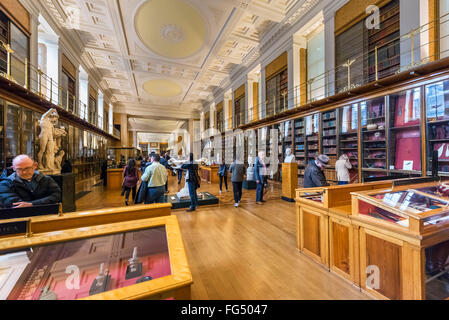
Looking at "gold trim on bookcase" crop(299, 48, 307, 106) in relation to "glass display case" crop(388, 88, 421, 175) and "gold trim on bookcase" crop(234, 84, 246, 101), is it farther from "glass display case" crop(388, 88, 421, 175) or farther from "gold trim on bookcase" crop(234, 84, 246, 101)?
"gold trim on bookcase" crop(234, 84, 246, 101)

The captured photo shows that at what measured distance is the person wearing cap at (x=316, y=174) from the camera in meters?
3.20

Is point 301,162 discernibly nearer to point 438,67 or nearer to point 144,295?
point 438,67

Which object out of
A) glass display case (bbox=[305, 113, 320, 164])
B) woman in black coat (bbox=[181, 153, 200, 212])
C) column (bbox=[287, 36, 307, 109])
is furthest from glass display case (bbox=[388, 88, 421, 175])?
woman in black coat (bbox=[181, 153, 200, 212])

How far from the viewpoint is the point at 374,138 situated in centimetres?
494

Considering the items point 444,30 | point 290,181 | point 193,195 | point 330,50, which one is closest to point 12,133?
point 193,195

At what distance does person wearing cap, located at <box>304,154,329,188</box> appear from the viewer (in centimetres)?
320

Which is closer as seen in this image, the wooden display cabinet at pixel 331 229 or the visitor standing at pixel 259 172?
the wooden display cabinet at pixel 331 229

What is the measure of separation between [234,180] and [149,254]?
3877mm

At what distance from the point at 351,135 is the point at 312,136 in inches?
51.1

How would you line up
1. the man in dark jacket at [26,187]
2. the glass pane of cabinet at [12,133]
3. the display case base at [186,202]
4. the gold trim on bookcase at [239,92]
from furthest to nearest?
the gold trim on bookcase at [239,92], the display case base at [186,202], the glass pane of cabinet at [12,133], the man in dark jacket at [26,187]

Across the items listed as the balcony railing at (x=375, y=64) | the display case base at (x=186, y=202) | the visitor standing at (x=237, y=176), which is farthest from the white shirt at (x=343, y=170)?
the display case base at (x=186, y=202)

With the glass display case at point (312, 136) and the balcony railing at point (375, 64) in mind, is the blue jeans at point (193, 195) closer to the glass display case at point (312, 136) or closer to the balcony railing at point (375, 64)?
the glass display case at point (312, 136)

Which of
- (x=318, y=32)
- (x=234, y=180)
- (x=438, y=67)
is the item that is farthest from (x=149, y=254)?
(x=318, y=32)

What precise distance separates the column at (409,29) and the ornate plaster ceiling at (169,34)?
3.07m
